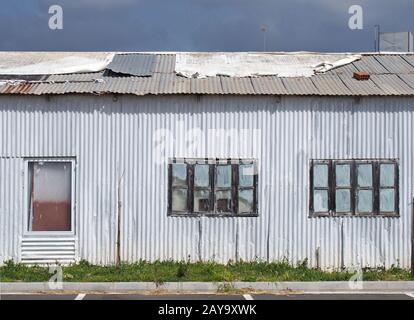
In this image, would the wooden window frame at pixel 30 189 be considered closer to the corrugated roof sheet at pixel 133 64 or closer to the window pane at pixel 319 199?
the corrugated roof sheet at pixel 133 64

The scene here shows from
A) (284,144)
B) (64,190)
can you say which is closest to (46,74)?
(64,190)

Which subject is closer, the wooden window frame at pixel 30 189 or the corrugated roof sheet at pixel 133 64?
the wooden window frame at pixel 30 189

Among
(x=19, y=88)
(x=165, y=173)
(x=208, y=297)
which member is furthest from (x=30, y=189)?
(x=208, y=297)

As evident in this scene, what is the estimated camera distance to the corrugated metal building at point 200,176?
19.7m

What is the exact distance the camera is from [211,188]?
19.8 m

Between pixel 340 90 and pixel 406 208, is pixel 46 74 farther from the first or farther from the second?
pixel 406 208

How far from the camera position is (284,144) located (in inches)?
783

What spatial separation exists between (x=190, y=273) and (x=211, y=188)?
7.49 feet

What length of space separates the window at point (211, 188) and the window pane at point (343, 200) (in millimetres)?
1825

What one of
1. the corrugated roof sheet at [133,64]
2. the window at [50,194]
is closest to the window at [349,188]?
the corrugated roof sheet at [133,64]

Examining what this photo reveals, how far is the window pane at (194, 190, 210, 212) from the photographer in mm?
19766

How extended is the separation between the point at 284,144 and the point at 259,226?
1885mm
